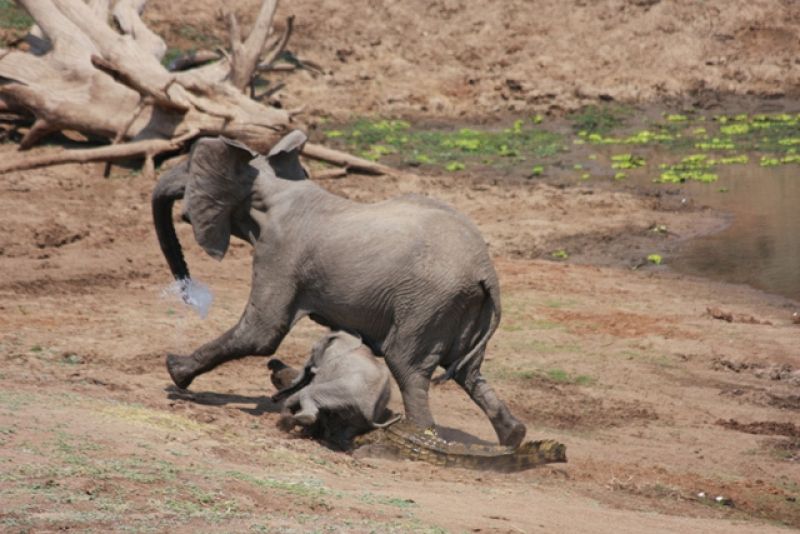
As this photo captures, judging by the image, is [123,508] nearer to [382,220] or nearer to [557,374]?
[382,220]

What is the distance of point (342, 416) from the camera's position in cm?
887

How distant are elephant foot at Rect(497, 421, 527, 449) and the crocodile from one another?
0.49 ft

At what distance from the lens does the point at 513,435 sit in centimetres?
912

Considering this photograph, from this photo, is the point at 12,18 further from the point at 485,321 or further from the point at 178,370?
the point at 485,321

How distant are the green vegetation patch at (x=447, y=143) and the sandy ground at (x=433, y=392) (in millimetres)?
2102

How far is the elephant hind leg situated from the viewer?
9125 mm

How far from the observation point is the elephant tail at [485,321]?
9.12m

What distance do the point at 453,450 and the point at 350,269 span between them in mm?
1381

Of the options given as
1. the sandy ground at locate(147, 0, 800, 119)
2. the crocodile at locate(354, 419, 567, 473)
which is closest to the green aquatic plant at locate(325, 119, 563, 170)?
the sandy ground at locate(147, 0, 800, 119)

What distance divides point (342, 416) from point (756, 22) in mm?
23127

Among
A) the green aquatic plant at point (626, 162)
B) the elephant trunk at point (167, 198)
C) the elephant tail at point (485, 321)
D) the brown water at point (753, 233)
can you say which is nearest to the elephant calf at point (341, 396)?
the elephant tail at point (485, 321)

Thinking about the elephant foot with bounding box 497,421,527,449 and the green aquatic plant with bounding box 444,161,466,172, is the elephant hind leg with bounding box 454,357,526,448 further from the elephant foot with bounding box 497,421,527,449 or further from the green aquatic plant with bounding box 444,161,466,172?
the green aquatic plant with bounding box 444,161,466,172

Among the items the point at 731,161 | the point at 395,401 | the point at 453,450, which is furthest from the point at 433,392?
the point at 731,161

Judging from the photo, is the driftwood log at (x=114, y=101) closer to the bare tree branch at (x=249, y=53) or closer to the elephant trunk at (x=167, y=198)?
the bare tree branch at (x=249, y=53)
